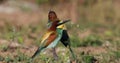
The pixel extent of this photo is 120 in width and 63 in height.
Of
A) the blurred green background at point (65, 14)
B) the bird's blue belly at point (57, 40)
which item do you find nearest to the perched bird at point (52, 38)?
the bird's blue belly at point (57, 40)

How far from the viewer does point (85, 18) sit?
11.6m

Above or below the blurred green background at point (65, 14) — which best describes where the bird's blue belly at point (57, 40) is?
above

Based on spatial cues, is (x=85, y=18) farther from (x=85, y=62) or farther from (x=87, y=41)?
(x=85, y=62)

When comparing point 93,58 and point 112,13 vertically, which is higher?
point 93,58

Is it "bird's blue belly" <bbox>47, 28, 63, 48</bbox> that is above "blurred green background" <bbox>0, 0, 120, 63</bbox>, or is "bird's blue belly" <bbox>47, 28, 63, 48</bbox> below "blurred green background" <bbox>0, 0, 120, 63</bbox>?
above

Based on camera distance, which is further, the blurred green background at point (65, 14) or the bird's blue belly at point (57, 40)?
the blurred green background at point (65, 14)

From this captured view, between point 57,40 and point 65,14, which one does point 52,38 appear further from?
point 65,14

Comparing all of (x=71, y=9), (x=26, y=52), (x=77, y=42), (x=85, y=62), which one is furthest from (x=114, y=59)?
(x=71, y=9)

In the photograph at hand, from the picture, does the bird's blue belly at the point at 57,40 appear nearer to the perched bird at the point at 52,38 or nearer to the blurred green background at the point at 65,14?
the perched bird at the point at 52,38

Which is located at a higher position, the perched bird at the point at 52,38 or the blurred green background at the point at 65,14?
the perched bird at the point at 52,38

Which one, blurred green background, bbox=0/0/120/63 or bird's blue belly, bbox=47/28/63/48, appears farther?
blurred green background, bbox=0/0/120/63

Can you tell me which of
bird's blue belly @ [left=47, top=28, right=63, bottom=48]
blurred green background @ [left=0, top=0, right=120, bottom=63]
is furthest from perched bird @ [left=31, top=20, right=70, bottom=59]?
blurred green background @ [left=0, top=0, right=120, bottom=63]

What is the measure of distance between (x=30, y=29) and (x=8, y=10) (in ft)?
11.5

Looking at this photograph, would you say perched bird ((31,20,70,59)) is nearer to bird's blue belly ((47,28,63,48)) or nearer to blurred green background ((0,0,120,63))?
bird's blue belly ((47,28,63,48))
